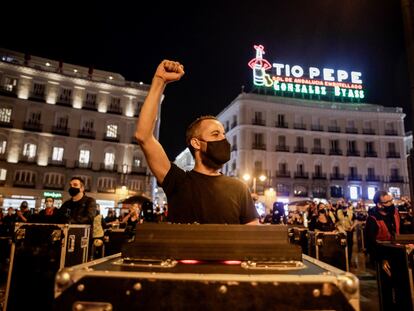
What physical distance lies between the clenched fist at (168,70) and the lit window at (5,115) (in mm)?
37875

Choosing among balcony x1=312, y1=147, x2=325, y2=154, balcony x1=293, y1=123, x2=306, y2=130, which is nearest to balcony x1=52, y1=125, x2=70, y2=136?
balcony x1=293, y1=123, x2=306, y2=130

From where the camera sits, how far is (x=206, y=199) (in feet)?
6.58

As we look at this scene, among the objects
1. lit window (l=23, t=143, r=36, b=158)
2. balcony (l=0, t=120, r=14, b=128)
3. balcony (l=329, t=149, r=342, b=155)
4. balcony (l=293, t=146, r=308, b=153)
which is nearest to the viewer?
balcony (l=0, t=120, r=14, b=128)

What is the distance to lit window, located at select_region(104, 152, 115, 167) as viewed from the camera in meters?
36.6

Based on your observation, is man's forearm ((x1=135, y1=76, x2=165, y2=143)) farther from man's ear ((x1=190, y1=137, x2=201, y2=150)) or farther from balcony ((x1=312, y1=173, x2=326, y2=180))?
balcony ((x1=312, y1=173, x2=326, y2=180))

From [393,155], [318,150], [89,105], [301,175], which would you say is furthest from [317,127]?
[89,105]

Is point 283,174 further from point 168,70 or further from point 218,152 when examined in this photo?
point 168,70

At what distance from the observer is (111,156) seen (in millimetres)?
36938

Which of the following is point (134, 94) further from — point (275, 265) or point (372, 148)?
point (275, 265)

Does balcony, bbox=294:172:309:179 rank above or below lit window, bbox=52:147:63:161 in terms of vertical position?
below

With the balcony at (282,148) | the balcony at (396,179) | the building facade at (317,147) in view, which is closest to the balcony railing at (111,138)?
the building facade at (317,147)

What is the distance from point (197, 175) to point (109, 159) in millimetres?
36470

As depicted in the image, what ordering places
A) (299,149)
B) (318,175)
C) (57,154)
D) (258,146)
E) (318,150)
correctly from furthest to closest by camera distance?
1. (318,150)
2. (299,149)
3. (318,175)
4. (258,146)
5. (57,154)

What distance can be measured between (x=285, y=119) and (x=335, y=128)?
24.4ft
